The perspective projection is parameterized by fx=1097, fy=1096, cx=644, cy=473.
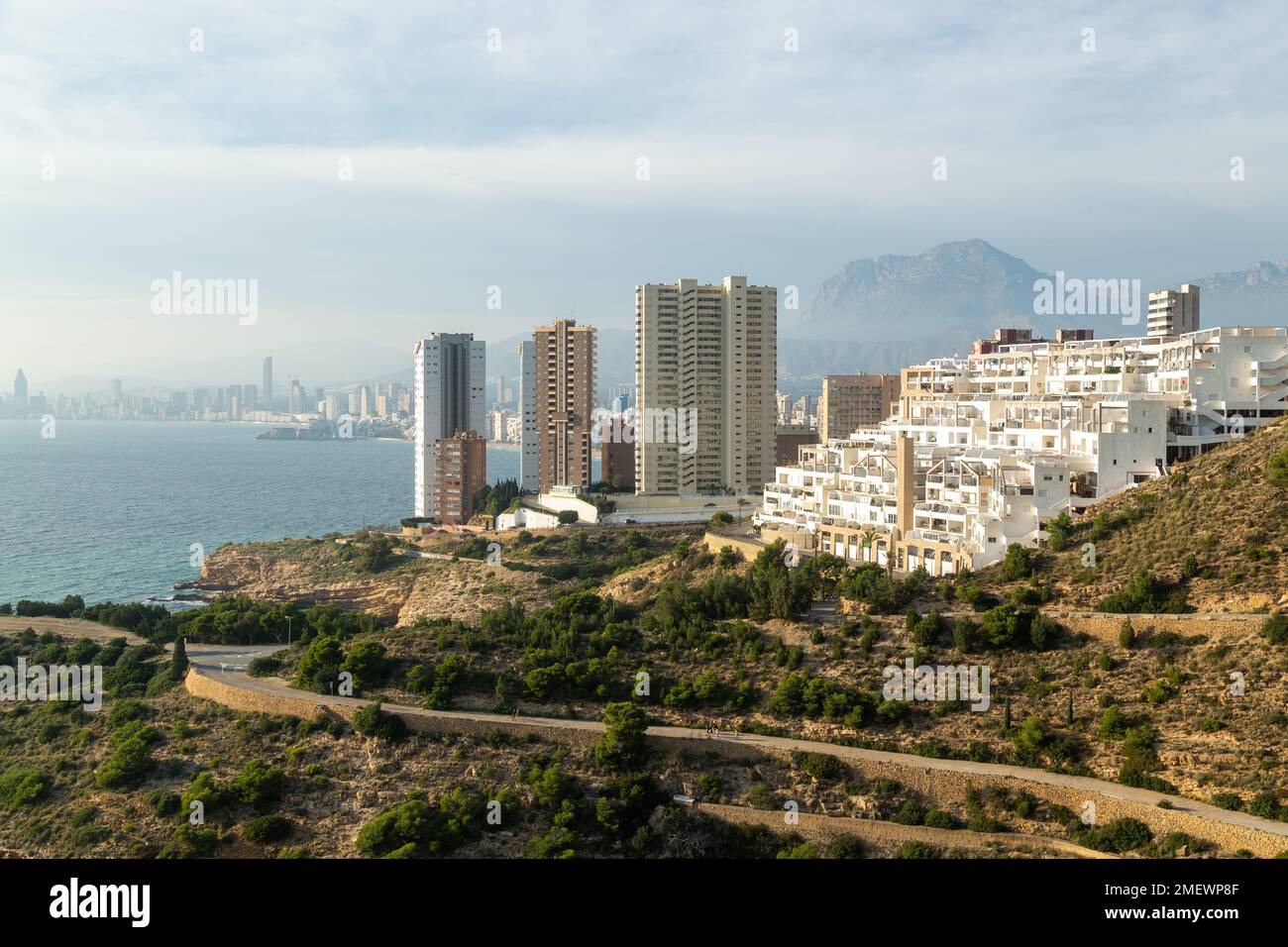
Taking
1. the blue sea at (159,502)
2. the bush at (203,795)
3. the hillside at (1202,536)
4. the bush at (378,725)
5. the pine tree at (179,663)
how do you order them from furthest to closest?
1. the blue sea at (159,502)
2. the pine tree at (179,663)
3. the bush at (378,725)
4. the hillside at (1202,536)
5. the bush at (203,795)

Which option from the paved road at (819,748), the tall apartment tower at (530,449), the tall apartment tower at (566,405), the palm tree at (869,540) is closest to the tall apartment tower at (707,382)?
the tall apartment tower at (566,405)

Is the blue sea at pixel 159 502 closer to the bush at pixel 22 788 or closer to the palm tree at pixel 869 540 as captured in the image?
the bush at pixel 22 788

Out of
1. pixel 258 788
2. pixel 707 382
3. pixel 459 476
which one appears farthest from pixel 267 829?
pixel 707 382

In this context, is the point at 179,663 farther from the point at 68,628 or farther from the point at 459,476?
the point at 459,476

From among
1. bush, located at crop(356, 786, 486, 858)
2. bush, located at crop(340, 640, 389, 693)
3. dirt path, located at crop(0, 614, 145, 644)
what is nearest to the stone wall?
bush, located at crop(356, 786, 486, 858)

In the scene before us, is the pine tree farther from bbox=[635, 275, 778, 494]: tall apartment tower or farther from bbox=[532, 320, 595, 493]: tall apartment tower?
bbox=[532, 320, 595, 493]: tall apartment tower
